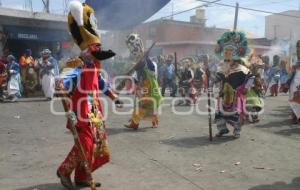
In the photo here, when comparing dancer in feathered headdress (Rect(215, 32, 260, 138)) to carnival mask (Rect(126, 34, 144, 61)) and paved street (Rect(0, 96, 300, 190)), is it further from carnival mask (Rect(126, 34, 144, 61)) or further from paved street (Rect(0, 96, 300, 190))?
carnival mask (Rect(126, 34, 144, 61))

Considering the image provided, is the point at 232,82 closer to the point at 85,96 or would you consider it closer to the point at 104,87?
the point at 104,87

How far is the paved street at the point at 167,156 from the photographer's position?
5.48 metres

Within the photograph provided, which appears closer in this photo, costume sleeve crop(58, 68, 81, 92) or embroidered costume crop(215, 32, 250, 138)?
costume sleeve crop(58, 68, 81, 92)

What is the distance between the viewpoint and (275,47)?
40312 millimetres

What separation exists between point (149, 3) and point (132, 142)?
16.0ft

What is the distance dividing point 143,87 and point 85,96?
13.8ft

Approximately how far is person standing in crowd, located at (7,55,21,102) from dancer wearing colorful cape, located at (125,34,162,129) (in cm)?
656

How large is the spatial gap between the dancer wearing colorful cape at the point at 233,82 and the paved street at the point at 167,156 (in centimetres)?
40

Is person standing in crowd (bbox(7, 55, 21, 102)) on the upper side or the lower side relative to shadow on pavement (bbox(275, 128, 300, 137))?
upper

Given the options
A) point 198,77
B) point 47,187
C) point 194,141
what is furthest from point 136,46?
point 198,77

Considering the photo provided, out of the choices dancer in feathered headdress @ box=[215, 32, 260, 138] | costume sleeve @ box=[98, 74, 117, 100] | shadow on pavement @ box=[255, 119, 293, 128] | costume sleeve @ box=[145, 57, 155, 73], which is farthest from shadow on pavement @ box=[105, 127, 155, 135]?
costume sleeve @ box=[98, 74, 117, 100]

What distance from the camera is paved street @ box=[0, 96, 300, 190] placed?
548 centimetres

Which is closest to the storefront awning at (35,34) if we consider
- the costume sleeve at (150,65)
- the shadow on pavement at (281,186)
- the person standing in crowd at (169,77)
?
the person standing in crowd at (169,77)

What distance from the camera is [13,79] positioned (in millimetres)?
14461
